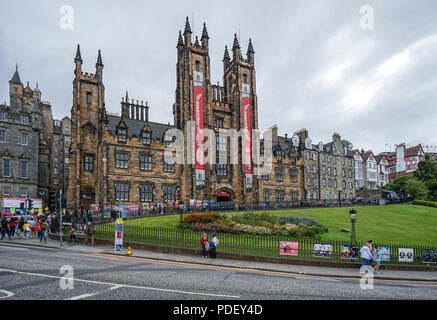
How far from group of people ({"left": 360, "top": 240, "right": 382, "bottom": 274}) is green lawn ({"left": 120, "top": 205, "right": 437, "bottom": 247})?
20.7 ft

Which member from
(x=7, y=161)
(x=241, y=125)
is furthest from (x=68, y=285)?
(x=7, y=161)

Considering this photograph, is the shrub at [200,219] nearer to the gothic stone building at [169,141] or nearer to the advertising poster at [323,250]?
the advertising poster at [323,250]

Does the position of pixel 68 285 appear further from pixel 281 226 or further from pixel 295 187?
pixel 295 187

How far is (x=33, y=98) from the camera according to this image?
6831 cm

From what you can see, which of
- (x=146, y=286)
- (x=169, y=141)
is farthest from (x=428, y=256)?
(x=169, y=141)

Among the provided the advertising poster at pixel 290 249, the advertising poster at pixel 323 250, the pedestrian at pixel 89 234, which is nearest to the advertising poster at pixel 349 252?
the advertising poster at pixel 323 250

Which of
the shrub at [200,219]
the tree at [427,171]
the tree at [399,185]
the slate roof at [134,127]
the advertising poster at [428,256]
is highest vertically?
the slate roof at [134,127]

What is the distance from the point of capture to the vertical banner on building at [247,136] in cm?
4697

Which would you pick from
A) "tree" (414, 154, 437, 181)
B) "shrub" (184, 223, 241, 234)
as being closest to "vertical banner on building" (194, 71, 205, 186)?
"shrub" (184, 223, 241, 234)

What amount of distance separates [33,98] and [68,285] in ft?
236

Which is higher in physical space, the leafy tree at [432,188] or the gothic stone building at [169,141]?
the gothic stone building at [169,141]

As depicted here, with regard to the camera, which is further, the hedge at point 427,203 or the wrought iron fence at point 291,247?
the hedge at point 427,203

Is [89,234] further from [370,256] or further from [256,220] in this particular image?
[370,256]
